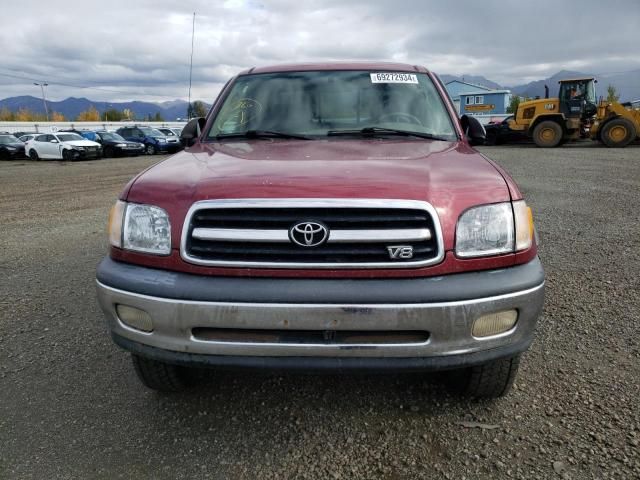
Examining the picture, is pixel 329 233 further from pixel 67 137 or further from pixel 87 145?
pixel 67 137

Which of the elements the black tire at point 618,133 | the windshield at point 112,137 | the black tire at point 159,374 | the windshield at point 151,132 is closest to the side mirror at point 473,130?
the black tire at point 159,374

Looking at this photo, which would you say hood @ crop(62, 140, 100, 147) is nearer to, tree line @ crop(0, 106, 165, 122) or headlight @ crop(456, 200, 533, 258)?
headlight @ crop(456, 200, 533, 258)

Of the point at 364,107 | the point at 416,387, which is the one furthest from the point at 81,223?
the point at 416,387

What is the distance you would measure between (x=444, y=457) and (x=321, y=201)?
1226 mm

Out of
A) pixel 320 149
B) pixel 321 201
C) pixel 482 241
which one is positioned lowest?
pixel 482 241

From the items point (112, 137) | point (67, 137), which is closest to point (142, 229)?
point (67, 137)

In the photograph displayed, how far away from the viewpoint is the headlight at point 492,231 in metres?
1.92

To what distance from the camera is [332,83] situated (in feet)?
10.6

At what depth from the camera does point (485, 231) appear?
1.95m

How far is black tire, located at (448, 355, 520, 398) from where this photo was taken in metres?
2.22

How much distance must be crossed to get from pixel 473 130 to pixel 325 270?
76.4 inches

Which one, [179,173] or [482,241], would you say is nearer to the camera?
[482,241]

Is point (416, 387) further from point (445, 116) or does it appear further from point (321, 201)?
point (445, 116)

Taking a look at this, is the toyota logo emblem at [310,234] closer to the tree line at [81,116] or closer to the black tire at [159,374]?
the black tire at [159,374]
